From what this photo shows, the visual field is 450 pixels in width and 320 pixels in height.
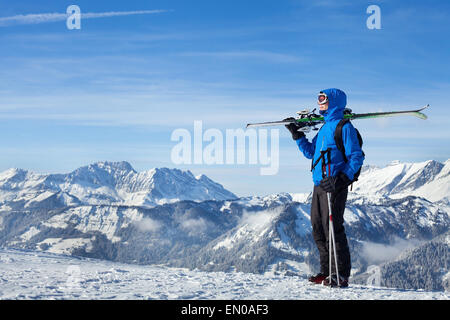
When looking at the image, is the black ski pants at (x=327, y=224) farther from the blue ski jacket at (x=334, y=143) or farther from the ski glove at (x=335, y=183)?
the blue ski jacket at (x=334, y=143)

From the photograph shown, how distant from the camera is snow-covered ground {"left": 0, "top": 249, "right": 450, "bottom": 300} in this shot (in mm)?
8133

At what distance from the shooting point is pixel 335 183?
9688 millimetres

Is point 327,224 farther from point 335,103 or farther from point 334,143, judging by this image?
point 335,103

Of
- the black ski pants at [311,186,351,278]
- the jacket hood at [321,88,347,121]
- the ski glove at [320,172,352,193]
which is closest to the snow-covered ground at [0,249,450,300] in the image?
the black ski pants at [311,186,351,278]

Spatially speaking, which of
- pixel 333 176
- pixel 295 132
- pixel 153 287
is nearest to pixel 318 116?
pixel 295 132

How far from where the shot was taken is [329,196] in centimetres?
984

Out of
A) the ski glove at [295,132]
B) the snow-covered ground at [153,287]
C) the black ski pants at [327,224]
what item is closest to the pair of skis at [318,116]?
the ski glove at [295,132]

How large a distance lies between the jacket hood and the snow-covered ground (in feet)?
12.1

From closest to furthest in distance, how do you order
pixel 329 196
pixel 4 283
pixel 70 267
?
pixel 4 283, pixel 329 196, pixel 70 267

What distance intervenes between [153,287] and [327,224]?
3917 mm

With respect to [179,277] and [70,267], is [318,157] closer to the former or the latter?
[179,277]
